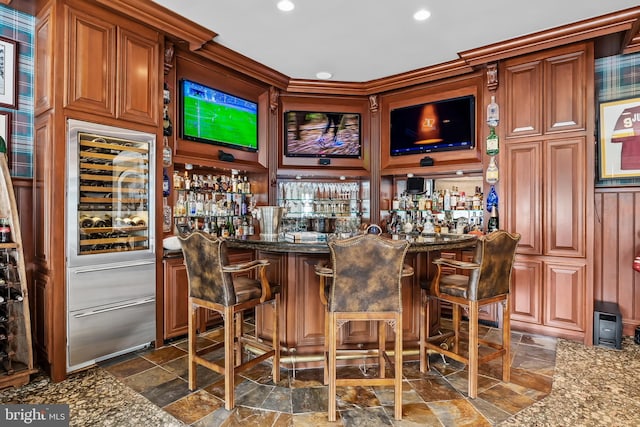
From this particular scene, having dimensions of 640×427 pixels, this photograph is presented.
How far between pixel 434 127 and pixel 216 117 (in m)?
2.73

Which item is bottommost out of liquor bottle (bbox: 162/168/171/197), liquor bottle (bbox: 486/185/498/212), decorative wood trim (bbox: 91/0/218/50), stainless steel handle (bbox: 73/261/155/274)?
stainless steel handle (bbox: 73/261/155/274)

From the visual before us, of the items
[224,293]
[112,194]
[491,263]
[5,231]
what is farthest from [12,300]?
[491,263]

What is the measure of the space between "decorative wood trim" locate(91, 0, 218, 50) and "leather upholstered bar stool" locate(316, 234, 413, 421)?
2.55m

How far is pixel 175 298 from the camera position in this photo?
3.39 m

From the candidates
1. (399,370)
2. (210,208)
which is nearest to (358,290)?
(399,370)

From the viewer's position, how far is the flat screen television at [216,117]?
3889mm

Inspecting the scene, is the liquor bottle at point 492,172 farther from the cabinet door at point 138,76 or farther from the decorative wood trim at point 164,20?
the cabinet door at point 138,76

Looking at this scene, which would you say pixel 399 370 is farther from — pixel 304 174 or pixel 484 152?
pixel 304 174

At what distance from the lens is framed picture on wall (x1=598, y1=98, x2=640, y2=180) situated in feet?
11.8

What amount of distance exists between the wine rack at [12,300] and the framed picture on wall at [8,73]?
2.00 feet

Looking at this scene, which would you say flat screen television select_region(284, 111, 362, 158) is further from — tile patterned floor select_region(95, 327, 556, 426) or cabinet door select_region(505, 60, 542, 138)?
tile patterned floor select_region(95, 327, 556, 426)

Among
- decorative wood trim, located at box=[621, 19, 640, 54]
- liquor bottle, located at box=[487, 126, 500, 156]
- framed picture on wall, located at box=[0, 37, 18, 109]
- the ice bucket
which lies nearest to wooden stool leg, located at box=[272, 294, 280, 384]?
the ice bucket

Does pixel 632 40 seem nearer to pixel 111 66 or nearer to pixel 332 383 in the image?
pixel 332 383

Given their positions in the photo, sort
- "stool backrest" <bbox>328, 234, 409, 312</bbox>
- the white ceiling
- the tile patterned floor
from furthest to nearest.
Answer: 1. the white ceiling
2. the tile patterned floor
3. "stool backrest" <bbox>328, 234, 409, 312</bbox>
